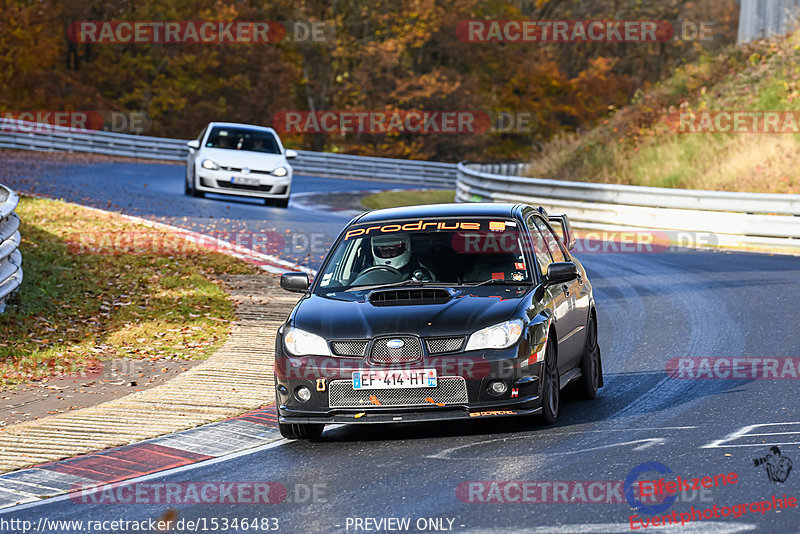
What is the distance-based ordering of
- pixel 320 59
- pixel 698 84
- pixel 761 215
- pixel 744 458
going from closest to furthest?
pixel 744 458, pixel 761 215, pixel 698 84, pixel 320 59

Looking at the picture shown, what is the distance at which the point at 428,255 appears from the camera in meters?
9.41

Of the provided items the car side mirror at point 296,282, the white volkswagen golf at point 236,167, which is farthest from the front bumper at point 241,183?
the car side mirror at point 296,282

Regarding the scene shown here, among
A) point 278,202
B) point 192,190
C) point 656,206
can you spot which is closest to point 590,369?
point 656,206

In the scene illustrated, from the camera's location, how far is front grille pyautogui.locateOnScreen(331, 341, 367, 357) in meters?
8.23

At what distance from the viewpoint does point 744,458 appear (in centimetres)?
730

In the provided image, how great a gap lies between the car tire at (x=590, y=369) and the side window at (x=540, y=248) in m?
0.74

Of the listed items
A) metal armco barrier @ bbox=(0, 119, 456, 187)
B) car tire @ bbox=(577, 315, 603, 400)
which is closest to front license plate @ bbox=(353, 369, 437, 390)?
car tire @ bbox=(577, 315, 603, 400)

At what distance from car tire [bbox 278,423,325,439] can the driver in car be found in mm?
1327

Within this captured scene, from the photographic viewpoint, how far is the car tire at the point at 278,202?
2852 cm

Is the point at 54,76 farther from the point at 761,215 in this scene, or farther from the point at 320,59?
the point at 761,215

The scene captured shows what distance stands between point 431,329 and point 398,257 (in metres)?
1.38

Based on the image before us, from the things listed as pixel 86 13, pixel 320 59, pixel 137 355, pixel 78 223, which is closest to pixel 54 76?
pixel 86 13

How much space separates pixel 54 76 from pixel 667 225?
36.0 meters

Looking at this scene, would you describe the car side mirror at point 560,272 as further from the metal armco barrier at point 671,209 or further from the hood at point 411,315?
the metal armco barrier at point 671,209
